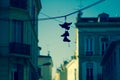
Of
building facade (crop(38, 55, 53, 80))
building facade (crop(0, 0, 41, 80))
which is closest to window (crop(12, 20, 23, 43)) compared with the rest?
building facade (crop(0, 0, 41, 80))

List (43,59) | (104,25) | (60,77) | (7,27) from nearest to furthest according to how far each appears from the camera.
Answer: (7,27) → (104,25) → (43,59) → (60,77)

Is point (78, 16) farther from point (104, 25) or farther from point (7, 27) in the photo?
point (7, 27)

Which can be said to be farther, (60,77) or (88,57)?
(60,77)

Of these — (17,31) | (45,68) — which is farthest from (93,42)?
(45,68)

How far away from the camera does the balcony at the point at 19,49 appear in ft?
138

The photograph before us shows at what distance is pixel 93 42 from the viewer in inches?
2995

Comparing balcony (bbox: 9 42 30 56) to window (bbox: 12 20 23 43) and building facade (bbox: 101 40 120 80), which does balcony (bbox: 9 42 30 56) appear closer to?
window (bbox: 12 20 23 43)

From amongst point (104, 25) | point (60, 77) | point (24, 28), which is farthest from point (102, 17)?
point (60, 77)

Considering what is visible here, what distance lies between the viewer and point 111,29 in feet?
249

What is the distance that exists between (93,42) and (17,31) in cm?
3395

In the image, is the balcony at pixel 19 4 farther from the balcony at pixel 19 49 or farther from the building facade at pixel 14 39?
the balcony at pixel 19 49

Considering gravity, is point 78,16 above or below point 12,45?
above

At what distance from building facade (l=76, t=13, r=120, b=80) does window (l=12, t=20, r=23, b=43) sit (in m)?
32.7

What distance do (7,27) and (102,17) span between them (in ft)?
118
